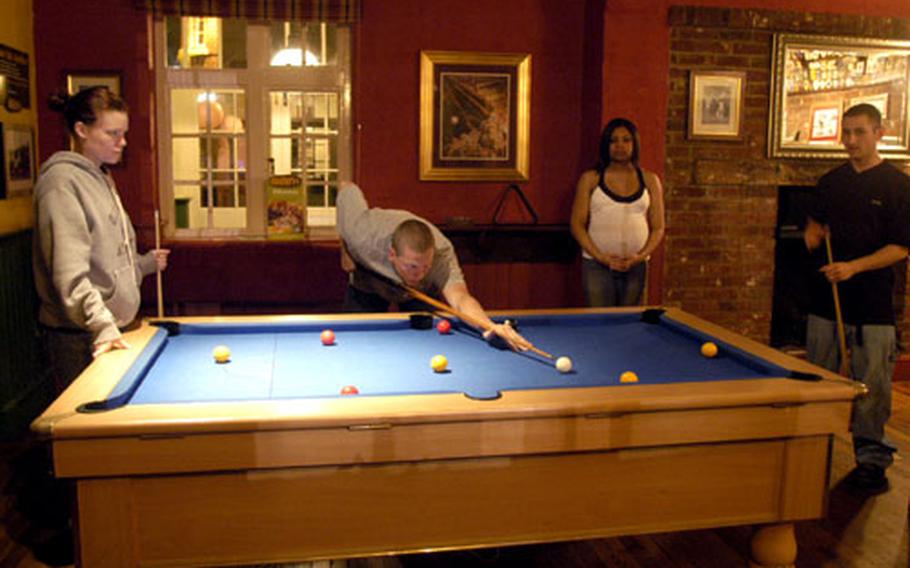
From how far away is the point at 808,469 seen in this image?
6.79 ft

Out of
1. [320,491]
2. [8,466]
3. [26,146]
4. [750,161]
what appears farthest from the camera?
[750,161]

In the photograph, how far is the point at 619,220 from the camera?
4.00m

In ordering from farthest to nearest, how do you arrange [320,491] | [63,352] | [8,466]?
[8,466] → [63,352] → [320,491]

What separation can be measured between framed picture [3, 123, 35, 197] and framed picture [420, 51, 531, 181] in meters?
1.98

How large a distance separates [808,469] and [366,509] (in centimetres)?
111

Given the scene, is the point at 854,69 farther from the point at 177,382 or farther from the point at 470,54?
the point at 177,382

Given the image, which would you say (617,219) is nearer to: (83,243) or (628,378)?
(628,378)

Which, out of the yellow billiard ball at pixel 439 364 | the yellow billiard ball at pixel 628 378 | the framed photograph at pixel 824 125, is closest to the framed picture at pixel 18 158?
the yellow billiard ball at pixel 439 364

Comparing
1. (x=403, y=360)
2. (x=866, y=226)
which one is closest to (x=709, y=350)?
(x=403, y=360)

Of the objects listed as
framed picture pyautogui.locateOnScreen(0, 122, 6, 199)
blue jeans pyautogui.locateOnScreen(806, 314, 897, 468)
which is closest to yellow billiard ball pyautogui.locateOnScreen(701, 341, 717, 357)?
blue jeans pyautogui.locateOnScreen(806, 314, 897, 468)

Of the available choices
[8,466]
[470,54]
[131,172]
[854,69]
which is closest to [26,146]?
[131,172]

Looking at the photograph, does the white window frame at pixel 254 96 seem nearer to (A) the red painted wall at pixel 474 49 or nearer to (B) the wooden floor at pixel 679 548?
(A) the red painted wall at pixel 474 49

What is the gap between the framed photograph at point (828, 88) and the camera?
15.3ft

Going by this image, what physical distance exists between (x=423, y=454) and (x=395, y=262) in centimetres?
104
